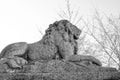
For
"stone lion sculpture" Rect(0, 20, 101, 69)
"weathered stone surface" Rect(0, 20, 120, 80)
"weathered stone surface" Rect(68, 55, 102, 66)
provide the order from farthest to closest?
"stone lion sculpture" Rect(0, 20, 101, 69)
"weathered stone surface" Rect(68, 55, 102, 66)
"weathered stone surface" Rect(0, 20, 120, 80)

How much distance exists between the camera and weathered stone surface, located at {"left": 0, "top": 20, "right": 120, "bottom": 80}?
3.16m

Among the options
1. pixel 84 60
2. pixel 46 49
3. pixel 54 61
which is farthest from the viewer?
pixel 46 49

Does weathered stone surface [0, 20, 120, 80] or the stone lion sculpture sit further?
the stone lion sculpture

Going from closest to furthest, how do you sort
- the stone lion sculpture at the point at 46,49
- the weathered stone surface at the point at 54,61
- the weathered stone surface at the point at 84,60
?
the weathered stone surface at the point at 54,61, the weathered stone surface at the point at 84,60, the stone lion sculpture at the point at 46,49

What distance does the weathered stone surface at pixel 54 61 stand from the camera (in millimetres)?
3158

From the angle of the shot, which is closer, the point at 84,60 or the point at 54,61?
the point at 54,61

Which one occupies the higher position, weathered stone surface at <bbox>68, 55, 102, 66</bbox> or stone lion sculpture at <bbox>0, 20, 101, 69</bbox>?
stone lion sculpture at <bbox>0, 20, 101, 69</bbox>

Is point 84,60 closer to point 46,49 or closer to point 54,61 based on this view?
point 54,61

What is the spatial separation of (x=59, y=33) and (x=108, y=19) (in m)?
10.3

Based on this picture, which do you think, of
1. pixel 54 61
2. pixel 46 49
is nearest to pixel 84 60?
pixel 54 61

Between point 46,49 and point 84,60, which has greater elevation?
point 46,49

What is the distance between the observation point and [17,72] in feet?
11.1

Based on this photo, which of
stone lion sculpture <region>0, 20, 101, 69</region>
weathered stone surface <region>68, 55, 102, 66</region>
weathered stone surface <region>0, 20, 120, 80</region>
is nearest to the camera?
weathered stone surface <region>0, 20, 120, 80</region>

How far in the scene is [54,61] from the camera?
3.58m
